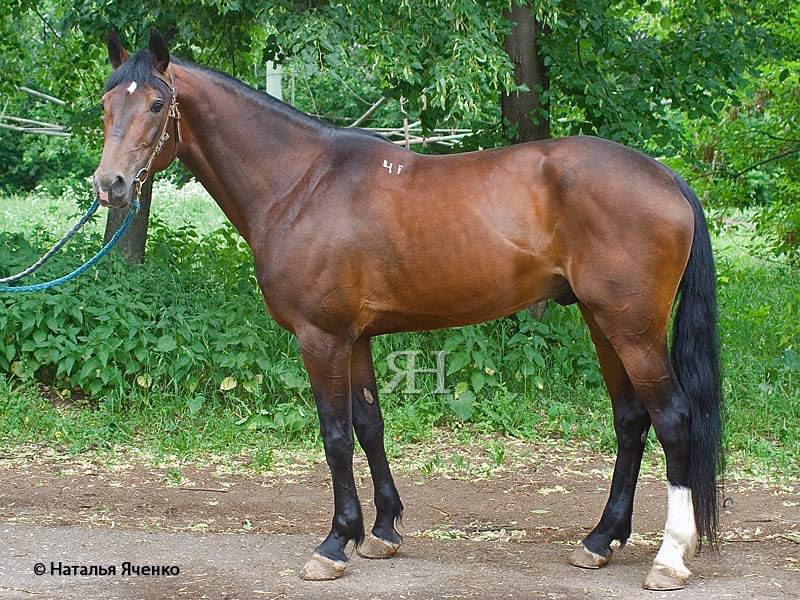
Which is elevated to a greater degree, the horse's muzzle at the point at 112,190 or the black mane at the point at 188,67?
the black mane at the point at 188,67

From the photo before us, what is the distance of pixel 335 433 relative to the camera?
4.22 m

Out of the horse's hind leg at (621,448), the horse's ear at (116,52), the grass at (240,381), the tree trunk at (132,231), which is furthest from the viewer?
the tree trunk at (132,231)

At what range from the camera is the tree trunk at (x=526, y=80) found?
7309 millimetres

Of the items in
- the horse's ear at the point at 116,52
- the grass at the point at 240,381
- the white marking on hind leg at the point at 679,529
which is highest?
the horse's ear at the point at 116,52

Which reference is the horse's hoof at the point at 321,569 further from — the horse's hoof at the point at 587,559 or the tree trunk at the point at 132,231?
the tree trunk at the point at 132,231

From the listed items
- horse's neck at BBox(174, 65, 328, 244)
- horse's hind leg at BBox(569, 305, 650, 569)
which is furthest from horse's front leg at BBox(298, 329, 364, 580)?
horse's hind leg at BBox(569, 305, 650, 569)

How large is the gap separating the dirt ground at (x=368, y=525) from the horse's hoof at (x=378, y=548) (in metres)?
0.05

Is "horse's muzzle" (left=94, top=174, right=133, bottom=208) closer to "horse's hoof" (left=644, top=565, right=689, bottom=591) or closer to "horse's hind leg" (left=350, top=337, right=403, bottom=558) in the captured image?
"horse's hind leg" (left=350, top=337, right=403, bottom=558)

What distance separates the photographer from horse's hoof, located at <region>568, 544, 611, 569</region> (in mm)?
4277

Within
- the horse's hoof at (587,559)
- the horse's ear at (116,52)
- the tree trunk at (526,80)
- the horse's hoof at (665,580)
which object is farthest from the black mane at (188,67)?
the tree trunk at (526,80)

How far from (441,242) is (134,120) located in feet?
4.62

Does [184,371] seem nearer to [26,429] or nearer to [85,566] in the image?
[26,429]

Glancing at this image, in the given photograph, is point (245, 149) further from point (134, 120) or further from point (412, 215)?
point (412, 215)

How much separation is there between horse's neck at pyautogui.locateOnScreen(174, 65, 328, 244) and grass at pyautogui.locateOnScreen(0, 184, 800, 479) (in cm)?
234
